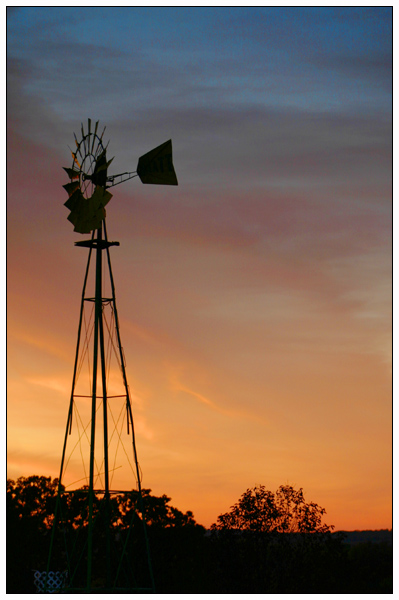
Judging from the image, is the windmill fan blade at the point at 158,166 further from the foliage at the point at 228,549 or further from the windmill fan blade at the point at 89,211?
the foliage at the point at 228,549

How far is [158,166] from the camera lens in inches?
633

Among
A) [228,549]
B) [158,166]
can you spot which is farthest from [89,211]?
[228,549]

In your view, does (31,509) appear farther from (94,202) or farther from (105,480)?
(94,202)

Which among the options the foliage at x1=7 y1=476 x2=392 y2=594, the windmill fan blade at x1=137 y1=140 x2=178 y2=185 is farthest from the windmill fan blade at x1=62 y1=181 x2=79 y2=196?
the foliage at x1=7 y1=476 x2=392 y2=594

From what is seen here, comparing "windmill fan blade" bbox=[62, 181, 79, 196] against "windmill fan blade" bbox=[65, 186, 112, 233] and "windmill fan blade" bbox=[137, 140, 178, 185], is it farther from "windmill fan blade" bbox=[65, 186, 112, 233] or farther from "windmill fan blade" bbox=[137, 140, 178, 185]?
"windmill fan blade" bbox=[137, 140, 178, 185]

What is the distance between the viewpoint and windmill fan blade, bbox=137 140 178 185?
52.6 ft

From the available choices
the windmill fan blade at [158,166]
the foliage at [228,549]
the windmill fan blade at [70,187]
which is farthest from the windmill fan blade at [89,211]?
the foliage at [228,549]

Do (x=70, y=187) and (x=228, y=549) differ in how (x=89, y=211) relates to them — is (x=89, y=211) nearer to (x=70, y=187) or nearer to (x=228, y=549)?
(x=70, y=187)

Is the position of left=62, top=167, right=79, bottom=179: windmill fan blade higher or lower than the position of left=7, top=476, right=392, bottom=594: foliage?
higher

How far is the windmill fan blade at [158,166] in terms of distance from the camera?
16.0m

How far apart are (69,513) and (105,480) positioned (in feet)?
35.1

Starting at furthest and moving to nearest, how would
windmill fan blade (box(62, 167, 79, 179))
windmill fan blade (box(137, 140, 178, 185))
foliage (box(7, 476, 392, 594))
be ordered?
foliage (box(7, 476, 392, 594)), windmill fan blade (box(62, 167, 79, 179)), windmill fan blade (box(137, 140, 178, 185))

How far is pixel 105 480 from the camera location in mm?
15695
